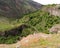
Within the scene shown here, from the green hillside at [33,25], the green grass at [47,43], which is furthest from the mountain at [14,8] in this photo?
the green grass at [47,43]

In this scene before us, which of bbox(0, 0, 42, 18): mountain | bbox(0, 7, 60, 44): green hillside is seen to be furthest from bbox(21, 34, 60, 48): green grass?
bbox(0, 0, 42, 18): mountain

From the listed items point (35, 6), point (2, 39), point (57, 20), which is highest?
point (35, 6)

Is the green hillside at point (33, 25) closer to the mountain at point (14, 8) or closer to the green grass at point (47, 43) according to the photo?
the mountain at point (14, 8)

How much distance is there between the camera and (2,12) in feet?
269

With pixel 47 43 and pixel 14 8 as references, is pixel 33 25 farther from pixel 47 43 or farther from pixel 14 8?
pixel 47 43

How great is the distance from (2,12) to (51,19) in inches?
1085

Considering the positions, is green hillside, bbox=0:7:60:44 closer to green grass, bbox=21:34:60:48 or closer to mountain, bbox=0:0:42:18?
mountain, bbox=0:0:42:18

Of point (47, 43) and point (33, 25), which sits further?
point (33, 25)

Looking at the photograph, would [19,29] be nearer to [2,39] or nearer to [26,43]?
[2,39]

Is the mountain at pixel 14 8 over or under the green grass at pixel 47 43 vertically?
over

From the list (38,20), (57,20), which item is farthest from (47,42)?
(38,20)

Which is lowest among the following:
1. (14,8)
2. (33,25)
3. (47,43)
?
(47,43)

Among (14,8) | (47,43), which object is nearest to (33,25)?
(14,8)

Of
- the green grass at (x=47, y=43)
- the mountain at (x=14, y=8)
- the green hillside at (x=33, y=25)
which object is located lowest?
the green grass at (x=47, y=43)
